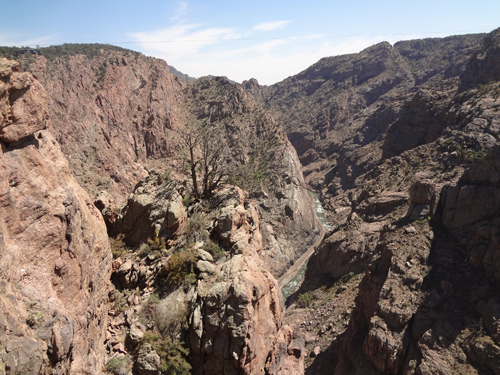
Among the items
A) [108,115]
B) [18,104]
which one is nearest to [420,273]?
[18,104]

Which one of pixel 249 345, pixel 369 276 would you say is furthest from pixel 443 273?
pixel 249 345

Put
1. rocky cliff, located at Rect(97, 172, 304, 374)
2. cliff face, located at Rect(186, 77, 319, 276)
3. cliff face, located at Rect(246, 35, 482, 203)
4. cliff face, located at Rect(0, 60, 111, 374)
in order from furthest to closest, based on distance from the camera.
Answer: cliff face, located at Rect(246, 35, 482, 203)
cliff face, located at Rect(186, 77, 319, 276)
rocky cliff, located at Rect(97, 172, 304, 374)
cliff face, located at Rect(0, 60, 111, 374)

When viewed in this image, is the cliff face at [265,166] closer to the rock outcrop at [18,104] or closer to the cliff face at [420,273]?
the cliff face at [420,273]

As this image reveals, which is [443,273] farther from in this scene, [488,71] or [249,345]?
[488,71]

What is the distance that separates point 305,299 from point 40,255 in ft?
121

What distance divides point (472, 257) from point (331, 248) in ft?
65.8

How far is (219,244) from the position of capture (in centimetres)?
1658

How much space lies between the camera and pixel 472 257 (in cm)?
2664

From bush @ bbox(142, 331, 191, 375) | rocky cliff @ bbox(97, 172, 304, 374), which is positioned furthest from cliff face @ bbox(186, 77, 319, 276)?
bush @ bbox(142, 331, 191, 375)

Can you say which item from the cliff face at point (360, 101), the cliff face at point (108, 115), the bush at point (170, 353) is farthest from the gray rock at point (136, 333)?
the cliff face at point (360, 101)

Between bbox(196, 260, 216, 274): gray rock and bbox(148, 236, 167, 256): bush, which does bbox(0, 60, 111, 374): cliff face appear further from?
bbox(196, 260, 216, 274): gray rock

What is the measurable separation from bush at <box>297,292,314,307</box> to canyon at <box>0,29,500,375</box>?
247 millimetres

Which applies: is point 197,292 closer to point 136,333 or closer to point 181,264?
point 181,264

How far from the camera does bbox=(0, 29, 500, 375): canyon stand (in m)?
9.88
